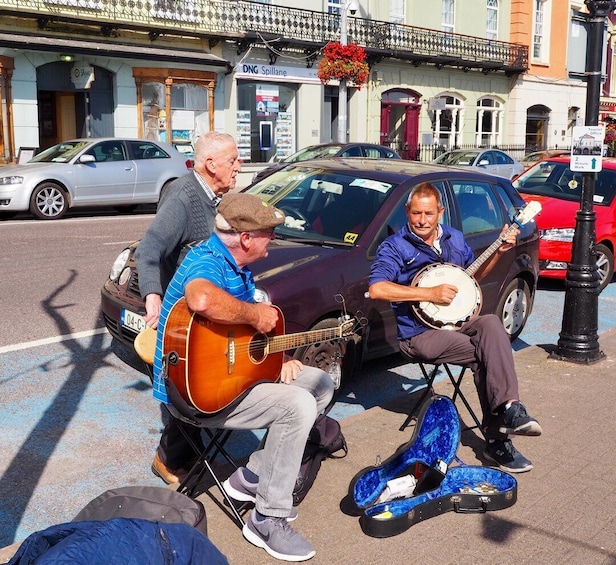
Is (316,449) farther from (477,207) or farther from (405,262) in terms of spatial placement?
(477,207)

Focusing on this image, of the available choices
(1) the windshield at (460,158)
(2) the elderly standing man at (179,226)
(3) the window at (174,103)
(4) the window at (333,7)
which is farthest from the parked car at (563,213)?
(4) the window at (333,7)

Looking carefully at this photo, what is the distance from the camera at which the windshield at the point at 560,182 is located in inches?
419

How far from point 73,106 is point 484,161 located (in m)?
11.9

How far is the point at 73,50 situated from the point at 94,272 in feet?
44.4

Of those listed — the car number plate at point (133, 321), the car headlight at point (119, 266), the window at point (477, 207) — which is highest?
the window at point (477, 207)

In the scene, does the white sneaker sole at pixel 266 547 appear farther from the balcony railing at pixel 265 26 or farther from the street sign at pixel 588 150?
the balcony railing at pixel 265 26

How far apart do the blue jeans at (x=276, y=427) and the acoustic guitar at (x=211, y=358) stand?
0.07 meters

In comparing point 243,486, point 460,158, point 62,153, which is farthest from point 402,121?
point 243,486

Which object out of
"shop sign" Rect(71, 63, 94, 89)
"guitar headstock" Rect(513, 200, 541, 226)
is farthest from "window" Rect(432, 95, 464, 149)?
"guitar headstock" Rect(513, 200, 541, 226)

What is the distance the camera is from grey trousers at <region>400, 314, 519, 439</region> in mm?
4445

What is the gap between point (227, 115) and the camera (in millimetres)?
25891

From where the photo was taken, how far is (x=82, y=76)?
73.0 feet

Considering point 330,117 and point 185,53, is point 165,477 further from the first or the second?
point 330,117

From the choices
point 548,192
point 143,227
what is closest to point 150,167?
point 143,227
